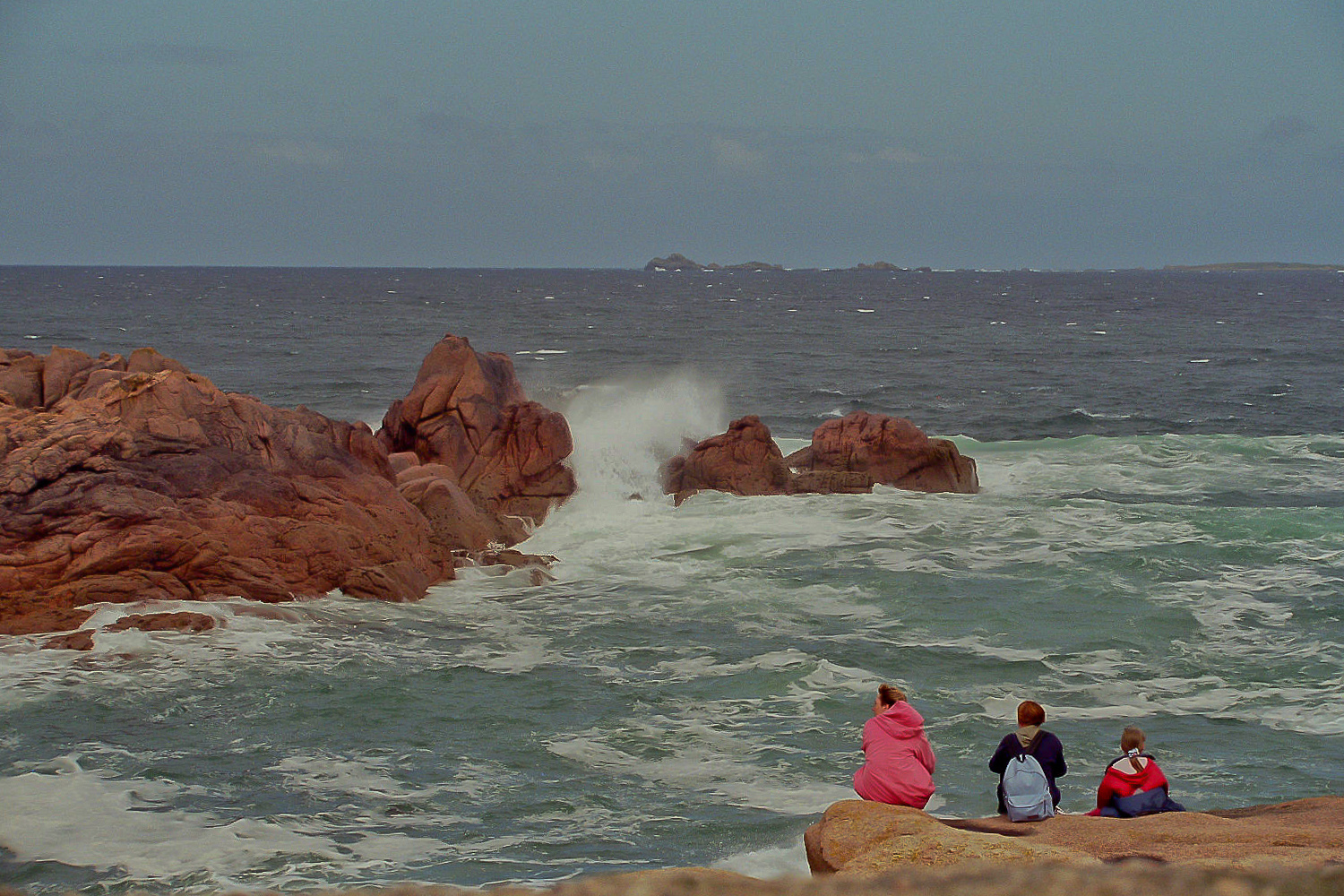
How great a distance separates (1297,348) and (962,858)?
6628cm

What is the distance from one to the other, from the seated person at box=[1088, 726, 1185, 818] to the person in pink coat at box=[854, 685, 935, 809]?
123cm

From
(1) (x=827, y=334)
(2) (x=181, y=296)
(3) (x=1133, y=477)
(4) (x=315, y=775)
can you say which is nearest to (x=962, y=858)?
(4) (x=315, y=775)

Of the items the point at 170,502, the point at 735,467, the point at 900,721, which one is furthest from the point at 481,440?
the point at 900,721

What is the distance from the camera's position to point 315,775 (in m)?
11.3

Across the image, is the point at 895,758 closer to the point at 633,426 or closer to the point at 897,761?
the point at 897,761

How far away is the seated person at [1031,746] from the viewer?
26.2ft

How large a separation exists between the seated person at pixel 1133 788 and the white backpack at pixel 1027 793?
0.58 m

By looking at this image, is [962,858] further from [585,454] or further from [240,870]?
[585,454]

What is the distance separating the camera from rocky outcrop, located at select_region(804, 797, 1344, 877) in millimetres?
5820

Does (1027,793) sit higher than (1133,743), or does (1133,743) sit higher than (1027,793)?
(1133,743)

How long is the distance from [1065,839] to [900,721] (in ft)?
4.46

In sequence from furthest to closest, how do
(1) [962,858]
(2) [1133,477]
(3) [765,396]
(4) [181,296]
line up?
(4) [181,296] < (3) [765,396] < (2) [1133,477] < (1) [962,858]

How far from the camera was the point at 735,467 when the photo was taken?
24.9 m

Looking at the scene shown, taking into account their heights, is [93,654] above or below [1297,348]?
below
